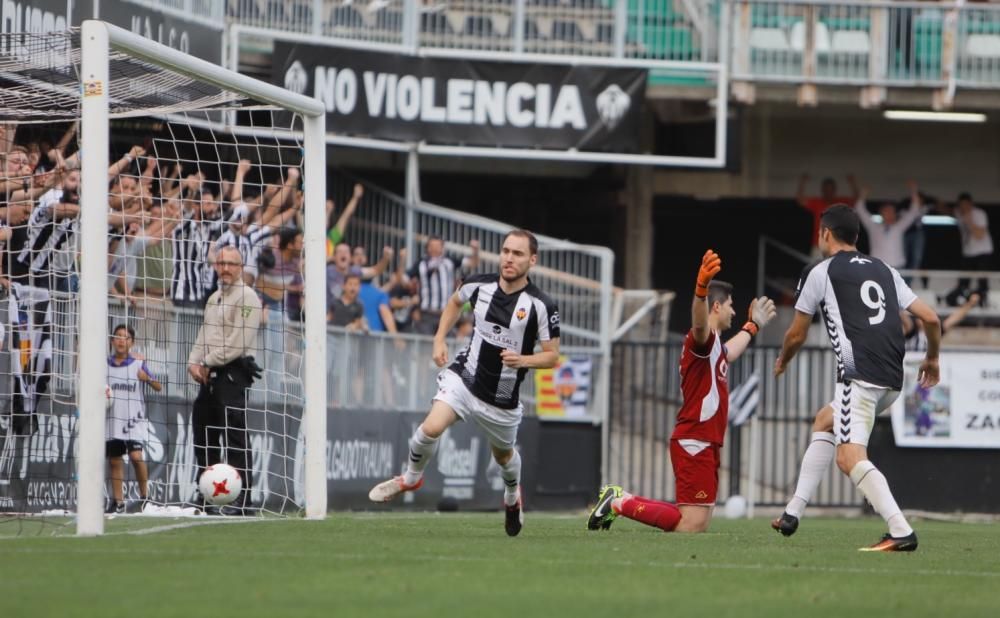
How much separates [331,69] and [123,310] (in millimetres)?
7954

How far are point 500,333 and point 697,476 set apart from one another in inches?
73.1

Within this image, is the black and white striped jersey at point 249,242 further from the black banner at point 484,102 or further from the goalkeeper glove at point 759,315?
the black banner at point 484,102

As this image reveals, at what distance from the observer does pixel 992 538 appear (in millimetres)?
12484

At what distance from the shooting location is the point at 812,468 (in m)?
10.2

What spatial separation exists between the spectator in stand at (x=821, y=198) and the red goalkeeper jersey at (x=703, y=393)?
1505 cm

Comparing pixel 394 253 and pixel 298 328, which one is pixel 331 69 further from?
pixel 298 328

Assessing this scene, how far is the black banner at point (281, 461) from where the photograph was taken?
13.0 meters

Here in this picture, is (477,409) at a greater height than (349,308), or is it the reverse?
(349,308)

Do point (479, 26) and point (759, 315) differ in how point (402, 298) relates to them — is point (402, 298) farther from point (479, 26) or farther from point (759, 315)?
point (759, 315)

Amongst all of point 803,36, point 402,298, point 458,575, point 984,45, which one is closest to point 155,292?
point 402,298

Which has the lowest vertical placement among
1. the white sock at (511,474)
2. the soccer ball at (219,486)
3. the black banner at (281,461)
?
the black banner at (281,461)

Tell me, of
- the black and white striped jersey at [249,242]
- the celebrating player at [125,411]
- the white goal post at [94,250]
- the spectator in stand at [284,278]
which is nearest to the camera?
the white goal post at [94,250]

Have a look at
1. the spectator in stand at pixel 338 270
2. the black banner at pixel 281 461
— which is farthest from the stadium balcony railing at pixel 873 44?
the spectator in stand at pixel 338 270

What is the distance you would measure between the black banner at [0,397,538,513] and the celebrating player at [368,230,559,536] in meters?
3.17
